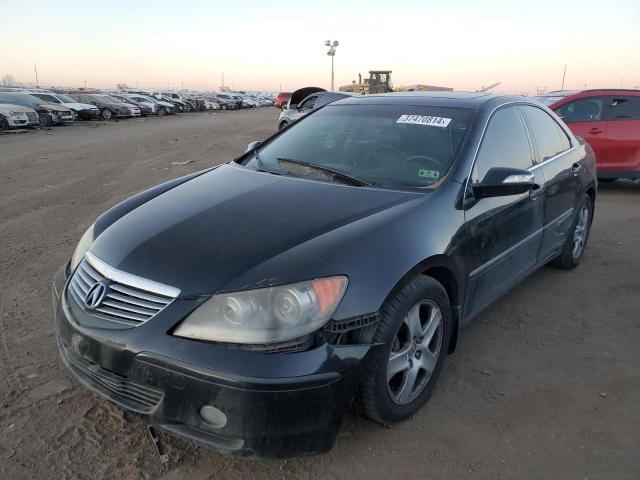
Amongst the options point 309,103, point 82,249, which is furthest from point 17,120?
point 82,249

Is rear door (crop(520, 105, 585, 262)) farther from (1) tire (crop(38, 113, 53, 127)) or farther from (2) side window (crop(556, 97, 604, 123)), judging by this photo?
(1) tire (crop(38, 113, 53, 127))

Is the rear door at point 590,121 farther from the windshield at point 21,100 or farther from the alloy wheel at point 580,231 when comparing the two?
the windshield at point 21,100

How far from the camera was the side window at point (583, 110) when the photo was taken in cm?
881

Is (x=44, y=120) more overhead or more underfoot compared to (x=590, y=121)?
more underfoot

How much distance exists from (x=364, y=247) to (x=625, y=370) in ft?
6.71

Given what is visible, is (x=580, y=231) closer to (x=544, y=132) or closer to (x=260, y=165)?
(x=544, y=132)

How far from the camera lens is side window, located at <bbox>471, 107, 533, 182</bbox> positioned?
3.14 meters

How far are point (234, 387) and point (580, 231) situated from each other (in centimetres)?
410

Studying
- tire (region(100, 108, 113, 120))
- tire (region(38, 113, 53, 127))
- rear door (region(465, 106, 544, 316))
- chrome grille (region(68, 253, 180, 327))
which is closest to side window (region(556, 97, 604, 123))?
rear door (region(465, 106, 544, 316))

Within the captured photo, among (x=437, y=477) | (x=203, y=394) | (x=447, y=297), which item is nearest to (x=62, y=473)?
(x=203, y=394)

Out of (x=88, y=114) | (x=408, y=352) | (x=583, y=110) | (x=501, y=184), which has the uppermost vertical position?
(x=583, y=110)

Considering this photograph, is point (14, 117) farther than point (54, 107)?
No

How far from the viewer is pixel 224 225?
2504mm

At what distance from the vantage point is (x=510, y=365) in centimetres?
321
